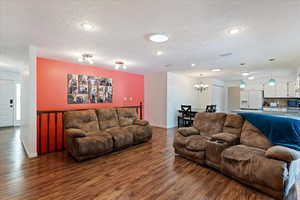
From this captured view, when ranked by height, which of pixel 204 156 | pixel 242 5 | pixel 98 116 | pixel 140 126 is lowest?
pixel 204 156

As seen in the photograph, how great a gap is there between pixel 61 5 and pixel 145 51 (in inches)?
79.4

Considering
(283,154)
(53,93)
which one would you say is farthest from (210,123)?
(53,93)

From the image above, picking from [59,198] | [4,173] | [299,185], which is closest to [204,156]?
[299,185]

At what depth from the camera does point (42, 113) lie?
3.68 metres

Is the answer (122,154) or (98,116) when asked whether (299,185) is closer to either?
(122,154)

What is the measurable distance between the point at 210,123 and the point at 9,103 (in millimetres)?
8087

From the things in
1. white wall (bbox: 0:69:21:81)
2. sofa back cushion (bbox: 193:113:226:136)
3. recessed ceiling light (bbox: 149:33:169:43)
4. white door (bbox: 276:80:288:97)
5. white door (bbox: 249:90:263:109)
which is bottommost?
sofa back cushion (bbox: 193:113:226:136)

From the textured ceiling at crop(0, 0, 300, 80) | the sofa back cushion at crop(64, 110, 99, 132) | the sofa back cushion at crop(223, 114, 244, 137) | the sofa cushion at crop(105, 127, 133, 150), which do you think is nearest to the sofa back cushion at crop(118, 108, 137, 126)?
the sofa cushion at crop(105, 127, 133, 150)

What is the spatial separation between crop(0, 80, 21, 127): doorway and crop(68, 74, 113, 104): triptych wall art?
13.3 ft

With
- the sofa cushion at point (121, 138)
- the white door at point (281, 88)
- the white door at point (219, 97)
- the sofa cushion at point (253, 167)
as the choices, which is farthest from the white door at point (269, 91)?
the sofa cushion at point (121, 138)

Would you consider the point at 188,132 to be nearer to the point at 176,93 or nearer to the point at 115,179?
the point at 115,179

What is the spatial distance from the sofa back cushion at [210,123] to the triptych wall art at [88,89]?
3331 millimetres

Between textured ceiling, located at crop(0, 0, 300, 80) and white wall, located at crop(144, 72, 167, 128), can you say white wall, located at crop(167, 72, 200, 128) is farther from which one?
textured ceiling, located at crop(0, 0, 300, 80)

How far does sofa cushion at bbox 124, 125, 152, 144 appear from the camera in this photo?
13.2 feet
